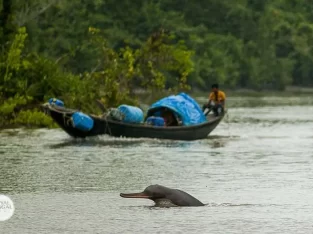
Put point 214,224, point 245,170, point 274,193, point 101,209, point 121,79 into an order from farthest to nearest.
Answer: point 121,79, point 245,170, point 274,193, point 101,209, point 214,224

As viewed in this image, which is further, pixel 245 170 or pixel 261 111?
pixel 261 111

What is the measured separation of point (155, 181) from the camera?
21.0 meters

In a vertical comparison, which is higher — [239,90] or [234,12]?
[234,12]

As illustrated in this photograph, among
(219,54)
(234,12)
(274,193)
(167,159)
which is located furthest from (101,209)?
(234,12)

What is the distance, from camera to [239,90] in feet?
301

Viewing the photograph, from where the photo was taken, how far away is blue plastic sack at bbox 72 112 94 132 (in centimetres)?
3023

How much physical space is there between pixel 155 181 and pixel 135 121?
10128 millimetres

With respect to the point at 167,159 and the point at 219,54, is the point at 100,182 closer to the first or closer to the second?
the point at 167,159

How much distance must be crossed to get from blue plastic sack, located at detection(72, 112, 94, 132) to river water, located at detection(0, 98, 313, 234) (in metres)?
0.41

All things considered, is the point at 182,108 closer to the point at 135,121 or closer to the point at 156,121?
the point at 156,121

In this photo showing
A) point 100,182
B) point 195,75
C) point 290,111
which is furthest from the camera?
point 195,75

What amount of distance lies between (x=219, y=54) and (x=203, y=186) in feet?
228

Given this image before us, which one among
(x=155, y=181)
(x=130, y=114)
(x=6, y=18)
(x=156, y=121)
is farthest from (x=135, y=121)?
(x=155, y=181)

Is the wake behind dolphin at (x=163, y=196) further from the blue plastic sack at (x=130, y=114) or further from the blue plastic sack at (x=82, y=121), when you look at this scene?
the blue plastic sack at (x=130, y=114)
